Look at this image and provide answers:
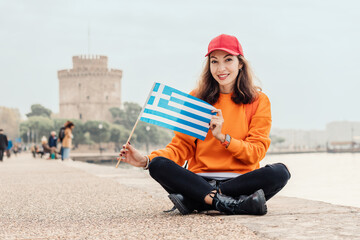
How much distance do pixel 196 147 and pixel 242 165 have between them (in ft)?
1.06

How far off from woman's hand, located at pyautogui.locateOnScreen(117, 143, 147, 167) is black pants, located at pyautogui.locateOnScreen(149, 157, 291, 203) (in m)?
0.06

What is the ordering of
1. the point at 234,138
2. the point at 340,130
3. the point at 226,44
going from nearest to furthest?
the point at 234,138 < the point at 226,44 < the point at 340,130

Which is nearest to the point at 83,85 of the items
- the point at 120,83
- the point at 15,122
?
the point at 120,83

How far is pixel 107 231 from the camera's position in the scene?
2.56 meters

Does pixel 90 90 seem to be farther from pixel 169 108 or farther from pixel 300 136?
pixel 300 136

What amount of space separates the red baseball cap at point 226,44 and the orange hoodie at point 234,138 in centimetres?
28

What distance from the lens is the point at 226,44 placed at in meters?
3.15

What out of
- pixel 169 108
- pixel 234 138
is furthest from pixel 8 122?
pixel 234 138

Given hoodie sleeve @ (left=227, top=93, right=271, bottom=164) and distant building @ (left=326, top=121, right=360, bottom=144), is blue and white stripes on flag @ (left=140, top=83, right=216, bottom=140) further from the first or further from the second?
distant building @ (left=326, top=121, right=360, bottom=144)

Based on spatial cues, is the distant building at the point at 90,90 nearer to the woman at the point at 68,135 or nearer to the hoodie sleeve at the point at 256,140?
the woman at the point at 68,135

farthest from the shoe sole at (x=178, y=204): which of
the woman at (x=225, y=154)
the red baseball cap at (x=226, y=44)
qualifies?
the red baseball cap at (x=226, y=44)

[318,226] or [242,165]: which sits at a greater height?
[242,165]

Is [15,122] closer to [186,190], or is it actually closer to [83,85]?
[83,85]

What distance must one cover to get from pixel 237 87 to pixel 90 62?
76.4 metres
